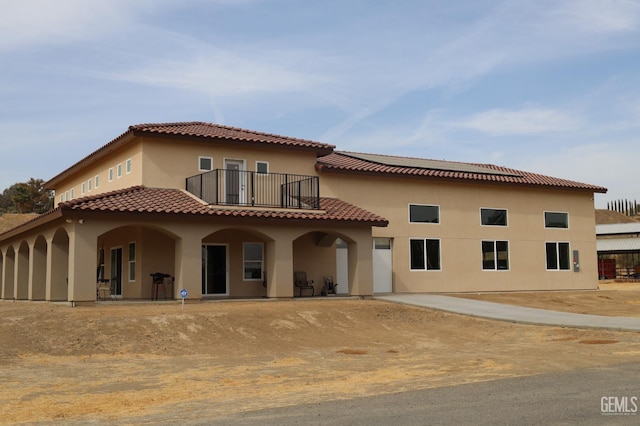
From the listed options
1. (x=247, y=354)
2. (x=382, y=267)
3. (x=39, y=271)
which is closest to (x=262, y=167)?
(x=382, y=267)

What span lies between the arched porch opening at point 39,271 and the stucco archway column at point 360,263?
37.3 ft

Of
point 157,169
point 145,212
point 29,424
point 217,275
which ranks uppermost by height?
point 157,169

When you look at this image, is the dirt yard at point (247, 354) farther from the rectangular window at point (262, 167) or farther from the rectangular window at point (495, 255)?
the rectangular window at point (495, 255)

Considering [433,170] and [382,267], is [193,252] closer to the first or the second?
[382,267]

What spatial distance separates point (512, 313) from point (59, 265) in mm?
14974

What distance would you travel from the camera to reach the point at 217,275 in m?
25.7

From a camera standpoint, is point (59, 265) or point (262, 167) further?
point (262, 167)

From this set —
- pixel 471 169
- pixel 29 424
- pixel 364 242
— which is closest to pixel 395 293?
pixel 364 242

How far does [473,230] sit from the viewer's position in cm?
3112

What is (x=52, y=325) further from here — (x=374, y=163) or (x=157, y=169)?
(x=374, y=163)

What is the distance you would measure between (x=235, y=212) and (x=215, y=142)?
370 cm

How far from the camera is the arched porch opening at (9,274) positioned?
3127cm

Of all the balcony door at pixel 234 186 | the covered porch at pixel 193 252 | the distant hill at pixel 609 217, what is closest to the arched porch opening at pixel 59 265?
the covered porch at pixel 193 252

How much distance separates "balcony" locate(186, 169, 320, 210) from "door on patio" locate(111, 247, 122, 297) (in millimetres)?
4236
